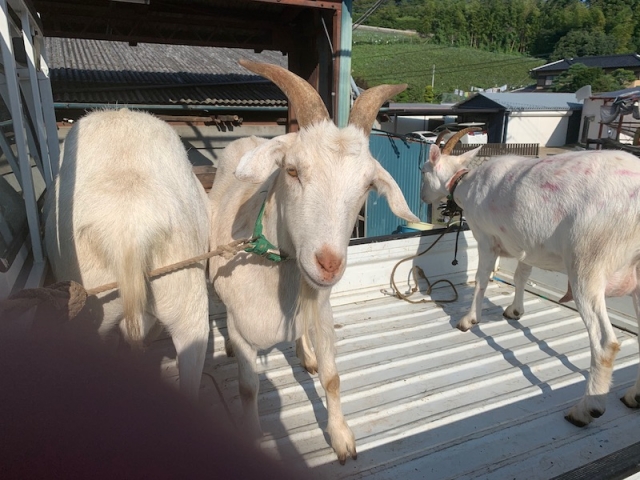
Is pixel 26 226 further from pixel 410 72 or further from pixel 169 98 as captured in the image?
pixel 410 72

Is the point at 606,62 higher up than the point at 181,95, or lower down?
higher up

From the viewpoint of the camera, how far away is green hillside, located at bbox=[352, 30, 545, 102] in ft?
202

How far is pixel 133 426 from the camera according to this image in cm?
77

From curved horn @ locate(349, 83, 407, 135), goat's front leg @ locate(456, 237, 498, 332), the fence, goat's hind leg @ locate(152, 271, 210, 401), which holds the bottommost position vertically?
the fence

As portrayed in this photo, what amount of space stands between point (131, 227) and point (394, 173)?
8963 mm

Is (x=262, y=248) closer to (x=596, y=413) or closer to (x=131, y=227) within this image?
(x=131, y=227)

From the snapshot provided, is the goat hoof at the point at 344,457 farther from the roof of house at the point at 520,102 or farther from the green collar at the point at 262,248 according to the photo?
the roof of house at the point at 520,102

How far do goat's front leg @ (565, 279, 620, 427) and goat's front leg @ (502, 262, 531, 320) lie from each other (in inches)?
47.9

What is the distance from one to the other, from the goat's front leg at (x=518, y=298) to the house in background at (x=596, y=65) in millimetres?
54044

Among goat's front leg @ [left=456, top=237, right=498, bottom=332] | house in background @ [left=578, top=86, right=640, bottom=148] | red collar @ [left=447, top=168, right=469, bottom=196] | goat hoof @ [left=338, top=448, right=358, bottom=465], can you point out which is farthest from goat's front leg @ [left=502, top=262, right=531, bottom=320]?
house in background @ [left=578, top=86, right=640, bottom=148]

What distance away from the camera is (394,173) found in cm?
1044

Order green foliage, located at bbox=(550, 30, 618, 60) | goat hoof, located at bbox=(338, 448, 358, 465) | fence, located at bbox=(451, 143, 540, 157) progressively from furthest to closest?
green foliage, located at bbox=(550, 30, 618, 60) < fence, located at bbox=(451, 143, 540, 157) < goat hoof, located at bbox=(338, 448, 358, 465)

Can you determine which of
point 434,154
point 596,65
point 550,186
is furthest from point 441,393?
point 596,65

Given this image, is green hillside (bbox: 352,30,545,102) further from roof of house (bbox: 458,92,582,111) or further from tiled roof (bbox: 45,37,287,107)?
tiled roof (bbox: 45,37,287,107)
